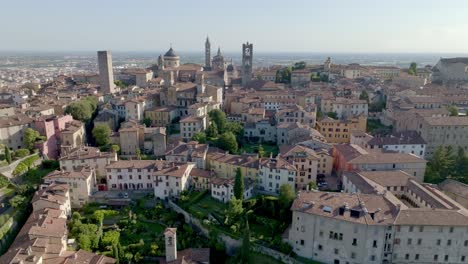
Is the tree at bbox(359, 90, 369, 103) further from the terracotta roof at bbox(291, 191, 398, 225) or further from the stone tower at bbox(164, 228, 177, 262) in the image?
the stone tower at bbox(164, 228, 177, 262)

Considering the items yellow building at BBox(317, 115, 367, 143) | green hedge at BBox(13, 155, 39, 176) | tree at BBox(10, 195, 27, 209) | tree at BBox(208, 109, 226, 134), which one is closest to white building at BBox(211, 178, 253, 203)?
tree at BBox(208, 109, 226, 134)

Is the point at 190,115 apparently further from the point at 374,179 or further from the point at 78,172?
the point at 374,179

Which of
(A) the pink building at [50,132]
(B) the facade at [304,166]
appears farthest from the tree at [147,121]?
(B) the facade at [304,166]

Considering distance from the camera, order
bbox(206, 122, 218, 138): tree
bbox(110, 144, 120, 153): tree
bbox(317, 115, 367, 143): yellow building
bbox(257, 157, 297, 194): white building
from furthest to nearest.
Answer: bbox(206, 122, 218, 138): tree → bbox(317, 115, 367, 143): yellow building → bbox(110, 144, 120, 153): tree → bbox(257, 157, 297, 194): white building

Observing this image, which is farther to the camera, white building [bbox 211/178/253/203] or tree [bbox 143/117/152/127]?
tree [bbox 143/117/152/127]

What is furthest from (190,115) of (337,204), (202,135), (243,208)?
(337,204)


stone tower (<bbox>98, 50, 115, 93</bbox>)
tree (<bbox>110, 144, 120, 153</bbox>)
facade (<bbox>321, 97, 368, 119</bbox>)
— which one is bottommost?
tree (<bbox>110, 144, 120, 153</bbox>)

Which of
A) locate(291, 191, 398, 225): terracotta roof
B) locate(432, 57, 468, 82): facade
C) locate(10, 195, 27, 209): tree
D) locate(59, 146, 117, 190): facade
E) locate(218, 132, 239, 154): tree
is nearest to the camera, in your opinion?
locate(291, 191, 398, 225): terracotta roof

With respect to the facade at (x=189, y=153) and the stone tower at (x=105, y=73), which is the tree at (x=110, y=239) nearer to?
the facade at (x=189, y=153)

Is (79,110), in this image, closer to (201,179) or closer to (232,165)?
(201,179)
